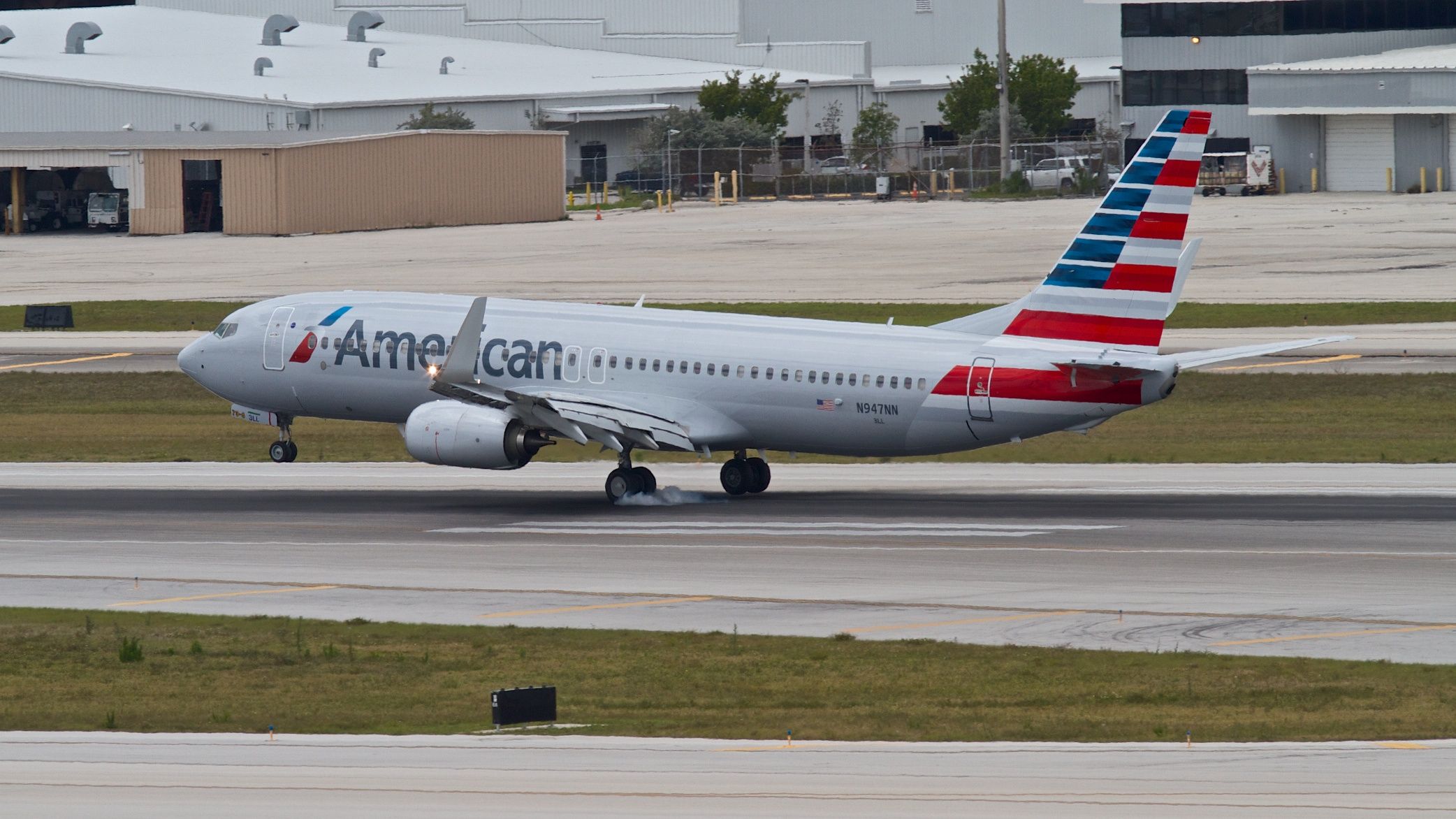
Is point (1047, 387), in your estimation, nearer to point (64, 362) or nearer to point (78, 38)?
point (64, 362)

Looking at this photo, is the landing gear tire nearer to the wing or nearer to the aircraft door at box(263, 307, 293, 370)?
the wing

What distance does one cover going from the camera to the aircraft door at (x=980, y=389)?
3647 cm

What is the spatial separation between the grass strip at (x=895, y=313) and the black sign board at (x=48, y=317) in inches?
27.4

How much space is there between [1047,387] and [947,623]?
362 inches

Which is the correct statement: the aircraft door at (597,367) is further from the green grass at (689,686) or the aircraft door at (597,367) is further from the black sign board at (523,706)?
the black sign board at (523,706)

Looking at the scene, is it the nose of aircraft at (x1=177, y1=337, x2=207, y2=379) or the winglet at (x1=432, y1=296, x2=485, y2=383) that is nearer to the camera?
the winglet at (x1=432, y1=296, x2=485, y2=383)

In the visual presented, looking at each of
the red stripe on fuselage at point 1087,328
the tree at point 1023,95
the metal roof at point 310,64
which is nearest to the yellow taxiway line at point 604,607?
the red stripe on fuselage at point 1087,328

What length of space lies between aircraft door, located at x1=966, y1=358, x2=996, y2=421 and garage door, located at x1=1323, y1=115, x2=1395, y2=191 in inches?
3472

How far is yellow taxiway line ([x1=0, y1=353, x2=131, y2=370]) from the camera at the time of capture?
66625mm

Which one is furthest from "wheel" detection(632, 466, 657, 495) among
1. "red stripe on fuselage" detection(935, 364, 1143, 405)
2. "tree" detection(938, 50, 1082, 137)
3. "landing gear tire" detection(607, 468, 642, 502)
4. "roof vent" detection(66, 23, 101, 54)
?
"roof vent" detection(66, 23, 101, 54)

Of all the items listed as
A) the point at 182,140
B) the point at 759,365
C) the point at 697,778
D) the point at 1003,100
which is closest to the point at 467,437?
the point at 759,365

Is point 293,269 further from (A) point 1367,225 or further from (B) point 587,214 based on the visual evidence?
(A) point 1367,225

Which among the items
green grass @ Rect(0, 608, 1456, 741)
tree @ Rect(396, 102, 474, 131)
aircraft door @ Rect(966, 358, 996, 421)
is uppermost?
tree @ Rect(396, 102, 474, 131)

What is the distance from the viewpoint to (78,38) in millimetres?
142750
